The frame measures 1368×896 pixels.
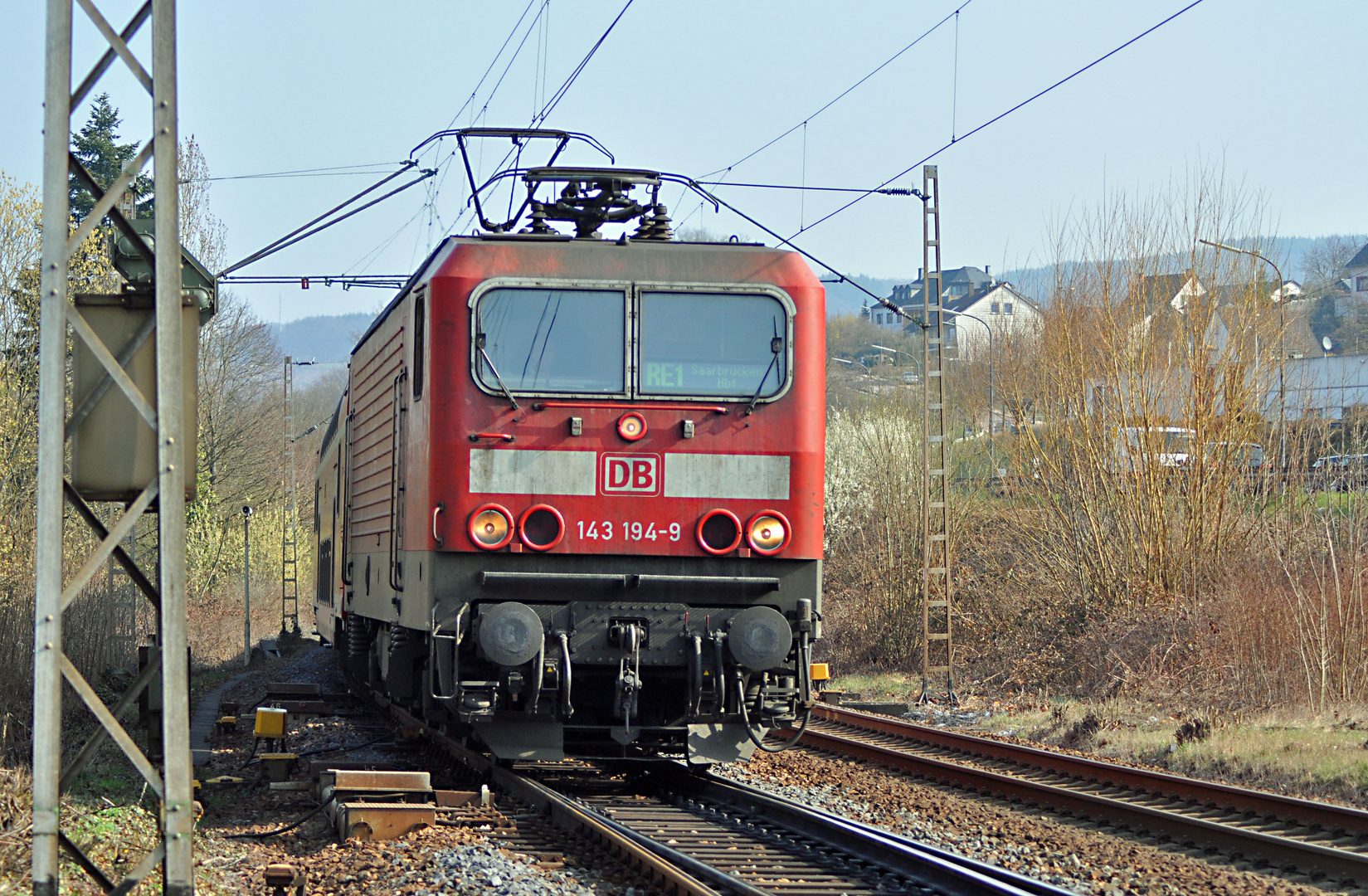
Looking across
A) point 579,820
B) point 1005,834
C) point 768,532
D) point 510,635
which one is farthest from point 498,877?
point 1005,834

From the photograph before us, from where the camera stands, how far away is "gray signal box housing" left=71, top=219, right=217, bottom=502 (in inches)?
204

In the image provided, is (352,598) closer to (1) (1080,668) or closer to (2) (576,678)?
(2) (576,678)

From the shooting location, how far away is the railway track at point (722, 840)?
5.82 metres

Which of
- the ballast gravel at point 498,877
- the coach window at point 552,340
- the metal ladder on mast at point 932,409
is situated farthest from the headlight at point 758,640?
the metal ladder on mast at point 932,409

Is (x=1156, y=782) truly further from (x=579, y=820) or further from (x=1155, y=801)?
(x=579, y=820)

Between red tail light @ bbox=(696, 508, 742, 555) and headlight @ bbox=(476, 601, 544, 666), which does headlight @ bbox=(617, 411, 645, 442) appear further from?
headlight @ bbox=(476, 601, 544, 666)

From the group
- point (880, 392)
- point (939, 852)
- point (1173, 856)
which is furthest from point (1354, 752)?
point (880, 392)

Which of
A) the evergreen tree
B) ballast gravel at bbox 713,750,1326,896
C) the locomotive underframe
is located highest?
the evergreen tree

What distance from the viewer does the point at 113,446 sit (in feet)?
17.1

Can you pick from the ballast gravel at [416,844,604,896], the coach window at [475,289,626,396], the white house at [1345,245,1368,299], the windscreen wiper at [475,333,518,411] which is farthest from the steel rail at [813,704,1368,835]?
the white house at [1345,245,1368,299]

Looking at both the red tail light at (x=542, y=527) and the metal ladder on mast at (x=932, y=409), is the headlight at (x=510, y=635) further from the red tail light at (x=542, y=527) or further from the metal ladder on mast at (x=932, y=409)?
the metal ladder on mast at (x=932, y=409)

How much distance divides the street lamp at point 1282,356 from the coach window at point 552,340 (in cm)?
1050

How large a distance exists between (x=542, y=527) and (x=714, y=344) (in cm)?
158

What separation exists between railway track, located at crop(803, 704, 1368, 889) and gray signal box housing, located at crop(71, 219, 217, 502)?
18.3 feet
